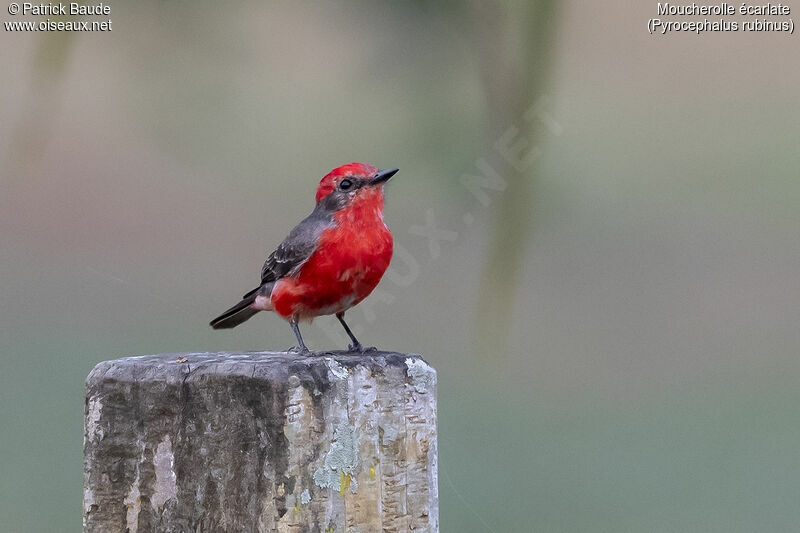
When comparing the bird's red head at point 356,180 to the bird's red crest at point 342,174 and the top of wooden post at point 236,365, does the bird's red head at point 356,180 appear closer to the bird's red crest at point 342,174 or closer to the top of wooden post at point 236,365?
the bird's red crest at point 342,174

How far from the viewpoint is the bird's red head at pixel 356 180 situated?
9.12 ft

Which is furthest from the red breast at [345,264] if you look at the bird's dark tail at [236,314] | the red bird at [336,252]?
the bird's dark tail at [236,314]

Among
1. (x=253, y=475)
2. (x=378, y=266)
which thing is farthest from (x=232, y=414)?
(x=378, y=266)

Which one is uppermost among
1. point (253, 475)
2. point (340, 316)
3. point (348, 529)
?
point (340, 316)

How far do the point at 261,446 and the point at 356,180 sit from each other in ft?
4.23

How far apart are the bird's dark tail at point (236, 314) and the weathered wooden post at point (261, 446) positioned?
1.20 m

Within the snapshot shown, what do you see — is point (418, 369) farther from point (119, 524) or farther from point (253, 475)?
point (119, 524)

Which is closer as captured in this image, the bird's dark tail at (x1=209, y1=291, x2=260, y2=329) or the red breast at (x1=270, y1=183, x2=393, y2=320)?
the red breast at (x1=270, y1=183, x2=393, y2=320)

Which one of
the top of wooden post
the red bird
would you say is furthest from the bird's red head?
the top of wooden post

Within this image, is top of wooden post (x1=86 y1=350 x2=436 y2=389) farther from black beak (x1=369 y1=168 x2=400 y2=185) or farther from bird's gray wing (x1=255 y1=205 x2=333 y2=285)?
black beak (x1=369 y1=168 x2=400 y2=185)

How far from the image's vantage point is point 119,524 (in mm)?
1736

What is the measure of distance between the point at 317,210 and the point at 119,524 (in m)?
1.31

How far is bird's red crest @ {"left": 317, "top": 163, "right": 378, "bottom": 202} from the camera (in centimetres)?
279

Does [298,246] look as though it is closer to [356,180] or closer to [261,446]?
[356,180]
